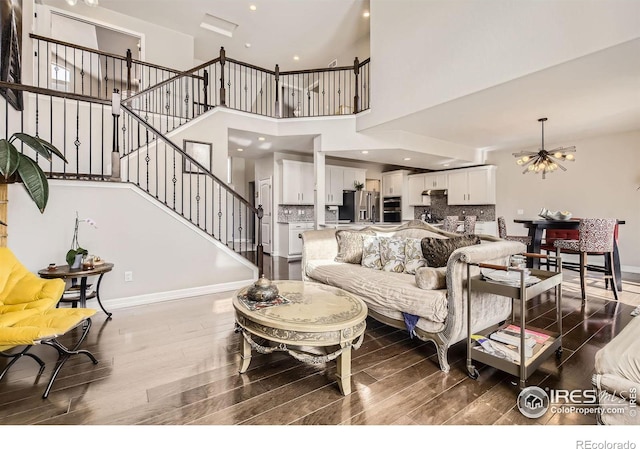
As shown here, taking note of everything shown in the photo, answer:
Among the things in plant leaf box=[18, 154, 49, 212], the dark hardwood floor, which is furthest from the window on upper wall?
the dark hardwood floor

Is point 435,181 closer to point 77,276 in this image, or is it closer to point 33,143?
point 77,276

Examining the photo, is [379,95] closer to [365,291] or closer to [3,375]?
[365,291]

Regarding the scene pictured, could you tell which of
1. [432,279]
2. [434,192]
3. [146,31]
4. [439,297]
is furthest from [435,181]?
[146,31]

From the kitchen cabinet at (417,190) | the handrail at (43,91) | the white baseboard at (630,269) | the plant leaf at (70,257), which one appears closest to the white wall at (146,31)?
the handrail at (43,91)

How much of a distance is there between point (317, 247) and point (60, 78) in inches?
254

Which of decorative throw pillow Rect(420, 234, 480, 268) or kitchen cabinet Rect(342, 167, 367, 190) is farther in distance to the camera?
kitchen cabinet Rect(342, 167, 367, 190)

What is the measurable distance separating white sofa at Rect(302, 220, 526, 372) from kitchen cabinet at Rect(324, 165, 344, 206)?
474 cm

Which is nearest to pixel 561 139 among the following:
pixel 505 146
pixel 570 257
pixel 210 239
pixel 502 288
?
pixel 505 146

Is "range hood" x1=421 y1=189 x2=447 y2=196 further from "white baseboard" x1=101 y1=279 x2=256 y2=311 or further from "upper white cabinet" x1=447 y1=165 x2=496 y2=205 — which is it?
"white baseboard" x1=101 y1=279 x2=256 y2=311

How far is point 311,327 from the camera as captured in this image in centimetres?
174

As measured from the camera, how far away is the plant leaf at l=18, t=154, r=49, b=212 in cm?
248

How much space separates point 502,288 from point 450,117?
3420 millimetres
